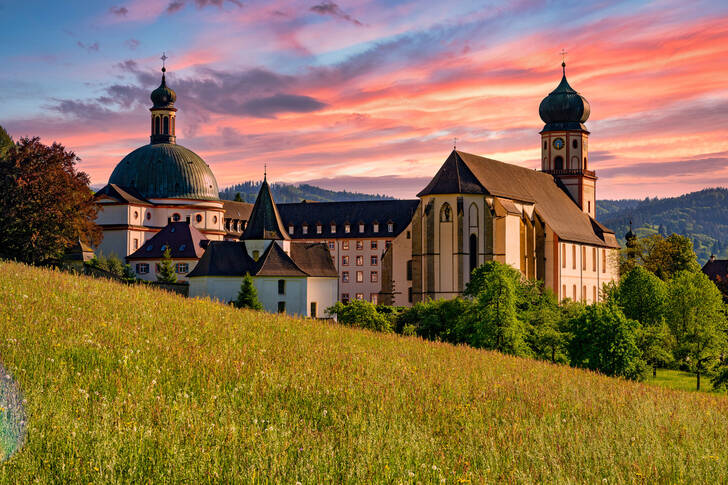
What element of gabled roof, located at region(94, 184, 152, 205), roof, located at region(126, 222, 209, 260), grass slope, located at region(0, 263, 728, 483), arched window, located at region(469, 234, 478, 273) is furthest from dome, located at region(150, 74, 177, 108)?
grass slope, located at region(0, 263, 728, 483)

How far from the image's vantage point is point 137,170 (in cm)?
11375

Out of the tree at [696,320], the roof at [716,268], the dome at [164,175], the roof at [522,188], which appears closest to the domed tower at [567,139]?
the roof at [522,188]

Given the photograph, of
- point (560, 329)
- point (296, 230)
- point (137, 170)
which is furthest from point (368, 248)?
point (560, 329)

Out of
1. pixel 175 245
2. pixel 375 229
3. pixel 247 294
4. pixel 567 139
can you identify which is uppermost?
pixel 567 139

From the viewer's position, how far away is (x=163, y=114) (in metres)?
125

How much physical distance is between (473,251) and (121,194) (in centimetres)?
5506

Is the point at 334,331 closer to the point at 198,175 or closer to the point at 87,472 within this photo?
the point at 87,472

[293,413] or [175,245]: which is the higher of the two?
[175,245]

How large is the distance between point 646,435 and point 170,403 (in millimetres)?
7118

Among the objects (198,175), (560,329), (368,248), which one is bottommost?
(560,329)

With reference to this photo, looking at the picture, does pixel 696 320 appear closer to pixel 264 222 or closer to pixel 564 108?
pixel 264 222

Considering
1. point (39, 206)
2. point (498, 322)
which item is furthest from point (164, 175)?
point (498, 322)

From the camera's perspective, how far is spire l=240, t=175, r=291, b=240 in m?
73.6

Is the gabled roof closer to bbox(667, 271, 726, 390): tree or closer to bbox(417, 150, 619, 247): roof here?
bbox(417, 150, 619, 247): roof
